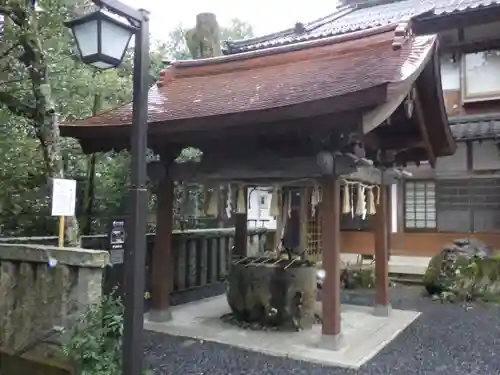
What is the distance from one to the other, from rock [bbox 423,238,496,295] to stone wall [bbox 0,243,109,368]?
7548 mm

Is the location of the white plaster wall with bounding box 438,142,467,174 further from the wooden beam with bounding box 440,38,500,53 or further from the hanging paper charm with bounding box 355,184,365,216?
the hanging paper charm with bounding box 355,184,365,216

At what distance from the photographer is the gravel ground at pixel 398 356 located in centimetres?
501

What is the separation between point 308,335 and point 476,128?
712 cm

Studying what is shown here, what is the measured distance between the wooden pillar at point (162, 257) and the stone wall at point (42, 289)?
243cm

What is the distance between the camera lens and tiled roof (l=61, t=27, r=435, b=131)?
5189mm

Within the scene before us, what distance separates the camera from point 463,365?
17.4 ft

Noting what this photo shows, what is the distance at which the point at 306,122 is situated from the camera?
529cm

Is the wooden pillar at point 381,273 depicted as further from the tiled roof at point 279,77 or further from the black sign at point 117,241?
the black sign at point 117,241

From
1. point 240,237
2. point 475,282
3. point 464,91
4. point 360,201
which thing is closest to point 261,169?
point 360,201

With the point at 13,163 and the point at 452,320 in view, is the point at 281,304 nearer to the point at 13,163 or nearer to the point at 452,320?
the point at 452,320

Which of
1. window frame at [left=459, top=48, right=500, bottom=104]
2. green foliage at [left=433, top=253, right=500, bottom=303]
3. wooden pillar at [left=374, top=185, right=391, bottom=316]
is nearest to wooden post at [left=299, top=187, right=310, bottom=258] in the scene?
wooden pillar at [left=374, top=185, right=391, bottom=316]

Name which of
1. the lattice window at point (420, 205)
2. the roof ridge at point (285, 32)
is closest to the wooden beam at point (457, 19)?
the roof ridge at point (285, 32)

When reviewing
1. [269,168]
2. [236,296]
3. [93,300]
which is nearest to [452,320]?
[236,296]

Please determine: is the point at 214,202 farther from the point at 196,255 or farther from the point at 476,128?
the point at 476,128
